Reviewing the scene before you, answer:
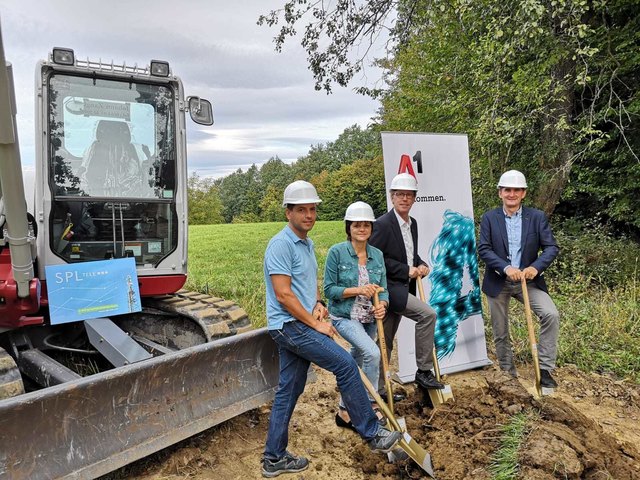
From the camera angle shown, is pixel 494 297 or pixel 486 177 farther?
pixel 486 177

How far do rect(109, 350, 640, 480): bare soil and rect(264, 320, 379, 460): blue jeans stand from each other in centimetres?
34

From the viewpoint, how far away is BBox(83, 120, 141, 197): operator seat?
4570mm

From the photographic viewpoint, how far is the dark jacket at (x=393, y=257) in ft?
14.9

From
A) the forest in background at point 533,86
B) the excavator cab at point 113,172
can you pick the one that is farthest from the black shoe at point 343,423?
the forest in background at point 533,86

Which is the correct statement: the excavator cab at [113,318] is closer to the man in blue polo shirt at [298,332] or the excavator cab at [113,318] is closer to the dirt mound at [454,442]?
the dirt mound at [454,442]

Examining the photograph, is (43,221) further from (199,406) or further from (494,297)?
(494,297)

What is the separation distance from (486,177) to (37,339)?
334 inches

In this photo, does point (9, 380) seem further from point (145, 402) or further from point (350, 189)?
point (350, 189)

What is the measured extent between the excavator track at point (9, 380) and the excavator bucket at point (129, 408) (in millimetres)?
386

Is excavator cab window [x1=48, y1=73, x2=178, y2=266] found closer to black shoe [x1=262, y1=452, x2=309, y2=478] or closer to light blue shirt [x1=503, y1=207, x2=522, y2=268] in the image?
black shoe [x1=262, y1=452, x2=309, y2=478]

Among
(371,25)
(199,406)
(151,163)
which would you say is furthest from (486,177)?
(199,406)

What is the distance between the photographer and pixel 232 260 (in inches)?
592

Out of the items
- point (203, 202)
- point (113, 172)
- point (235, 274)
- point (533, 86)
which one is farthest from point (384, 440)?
point (203, 202)

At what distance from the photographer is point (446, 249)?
5.71m
